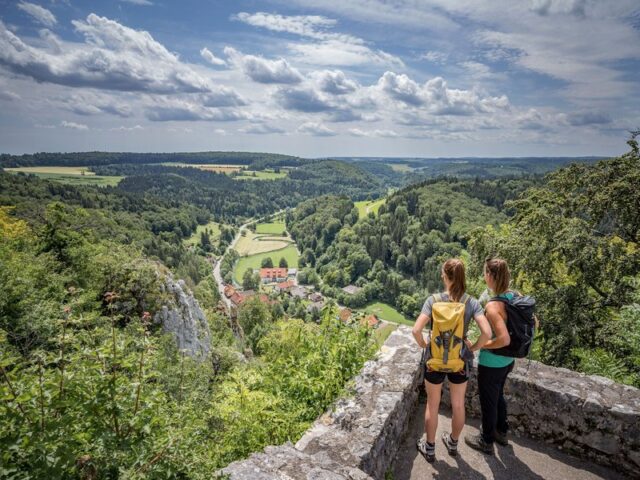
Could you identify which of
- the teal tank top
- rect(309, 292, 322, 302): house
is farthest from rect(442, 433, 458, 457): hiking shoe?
rect(309, 292, 322, 302): house

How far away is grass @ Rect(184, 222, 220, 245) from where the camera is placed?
139350mm

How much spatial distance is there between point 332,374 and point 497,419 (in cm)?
228

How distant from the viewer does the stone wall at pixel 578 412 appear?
420 cm

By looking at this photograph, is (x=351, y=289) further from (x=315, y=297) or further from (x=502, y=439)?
(x=502, y=439)

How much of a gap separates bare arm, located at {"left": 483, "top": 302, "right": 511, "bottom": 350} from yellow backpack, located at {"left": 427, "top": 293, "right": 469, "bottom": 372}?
1.03 ft

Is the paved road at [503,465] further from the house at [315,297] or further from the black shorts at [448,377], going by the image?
the house at [315,297]

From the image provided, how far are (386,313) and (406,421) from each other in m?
86.0

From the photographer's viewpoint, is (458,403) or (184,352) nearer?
(458,403)

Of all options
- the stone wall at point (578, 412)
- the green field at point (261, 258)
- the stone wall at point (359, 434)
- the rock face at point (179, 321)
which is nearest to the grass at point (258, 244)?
the green field at point (261, 258)

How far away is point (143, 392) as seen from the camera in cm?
307

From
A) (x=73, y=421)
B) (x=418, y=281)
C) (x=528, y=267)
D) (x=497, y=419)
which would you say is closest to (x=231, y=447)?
(x=73, y=421)

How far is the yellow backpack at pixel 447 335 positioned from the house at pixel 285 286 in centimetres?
9582

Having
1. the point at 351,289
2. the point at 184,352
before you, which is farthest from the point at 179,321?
the point at 351,289

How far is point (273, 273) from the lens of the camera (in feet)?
379
